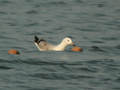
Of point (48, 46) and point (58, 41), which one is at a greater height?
point (58, 41)

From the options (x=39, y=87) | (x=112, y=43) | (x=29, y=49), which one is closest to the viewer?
(x=39, y=87)

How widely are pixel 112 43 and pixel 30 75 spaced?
6075mm

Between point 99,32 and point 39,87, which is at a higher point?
point 99,32

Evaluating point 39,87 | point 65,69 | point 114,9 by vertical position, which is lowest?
point 39,87

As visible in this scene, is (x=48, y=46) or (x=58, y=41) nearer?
(x=48, y=46)

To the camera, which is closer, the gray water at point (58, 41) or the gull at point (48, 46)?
the gray water at point (58, 41)

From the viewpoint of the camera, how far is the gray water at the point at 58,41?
528 inches

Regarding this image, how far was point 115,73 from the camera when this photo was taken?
14.4m

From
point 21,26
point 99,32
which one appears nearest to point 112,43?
point 99,32

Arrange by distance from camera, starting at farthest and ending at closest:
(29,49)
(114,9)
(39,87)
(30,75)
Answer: (114,9) < (29,49) < (30,75) < (39,87)

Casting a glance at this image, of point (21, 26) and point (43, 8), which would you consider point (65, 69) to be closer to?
point (21, 26)

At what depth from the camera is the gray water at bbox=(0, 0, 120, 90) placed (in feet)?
44.0

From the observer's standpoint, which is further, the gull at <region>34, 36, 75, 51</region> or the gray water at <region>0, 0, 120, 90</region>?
the gull at <region>34, 36, 75, 51</region>

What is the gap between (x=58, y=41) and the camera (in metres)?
19.6
